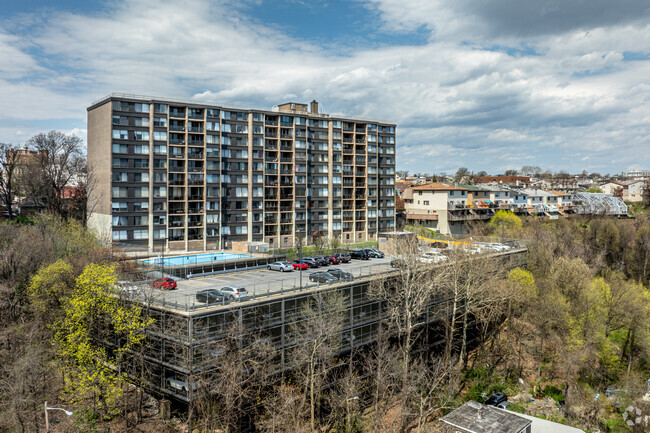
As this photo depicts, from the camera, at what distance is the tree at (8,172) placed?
78562 mm

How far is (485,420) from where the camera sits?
33062 millimetres

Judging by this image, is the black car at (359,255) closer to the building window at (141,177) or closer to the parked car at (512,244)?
the parked car at (512,244)

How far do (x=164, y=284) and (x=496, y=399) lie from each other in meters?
31.9

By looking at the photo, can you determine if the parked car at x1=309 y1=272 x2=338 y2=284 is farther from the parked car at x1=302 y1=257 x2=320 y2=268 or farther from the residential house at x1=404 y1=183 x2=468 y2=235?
the residential house at x1=404 y1=183 x2=468 y2=235

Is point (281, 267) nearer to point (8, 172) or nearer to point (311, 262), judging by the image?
point (311, 262)

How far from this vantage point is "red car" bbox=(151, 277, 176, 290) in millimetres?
37781

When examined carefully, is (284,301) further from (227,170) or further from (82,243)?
(227,170)

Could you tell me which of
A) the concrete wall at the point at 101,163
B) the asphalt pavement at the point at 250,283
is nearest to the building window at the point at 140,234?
the concrete wall at the point at 101,163

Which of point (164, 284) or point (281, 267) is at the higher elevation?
point (164, 284)

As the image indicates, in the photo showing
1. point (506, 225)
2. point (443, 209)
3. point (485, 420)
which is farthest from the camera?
point (443, 209)

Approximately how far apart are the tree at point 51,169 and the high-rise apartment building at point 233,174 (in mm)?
6153

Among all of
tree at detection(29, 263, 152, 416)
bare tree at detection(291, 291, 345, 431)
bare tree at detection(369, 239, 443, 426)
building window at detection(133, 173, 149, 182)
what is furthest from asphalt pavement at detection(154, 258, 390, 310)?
building window at detection(133, 173, 149, 182)

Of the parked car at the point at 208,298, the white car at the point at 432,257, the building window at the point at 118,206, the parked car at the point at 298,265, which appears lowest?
the parked car at the point at 298,265

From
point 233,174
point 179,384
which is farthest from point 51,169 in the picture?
point 179,384
